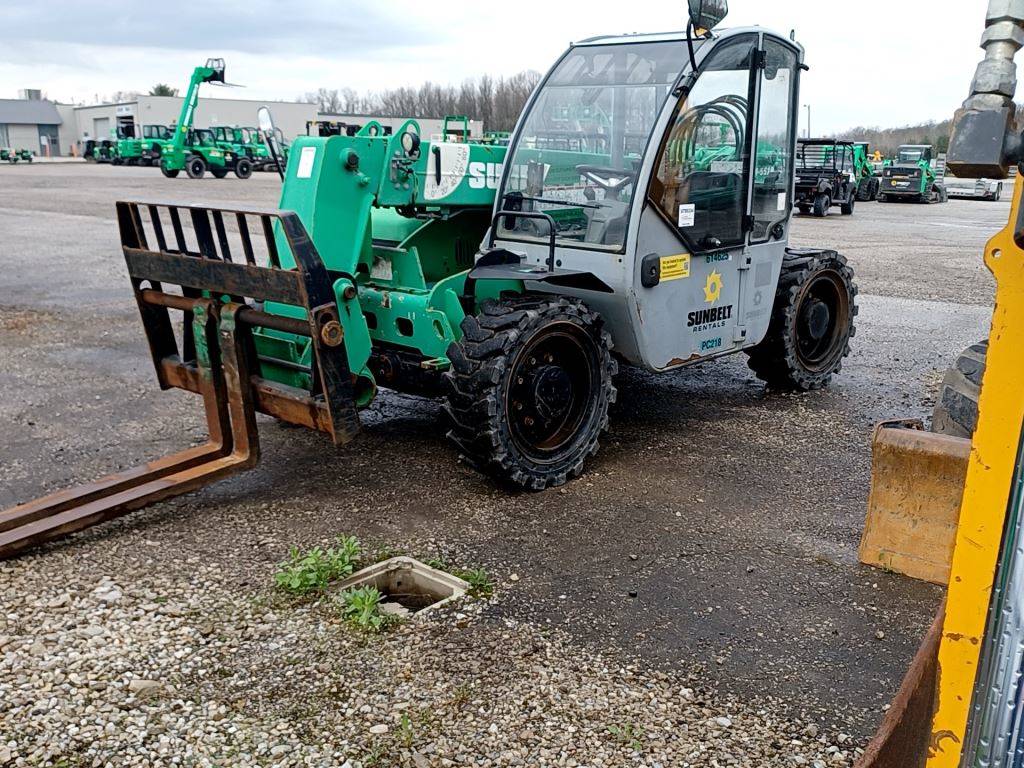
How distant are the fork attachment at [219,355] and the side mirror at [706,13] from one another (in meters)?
2.17

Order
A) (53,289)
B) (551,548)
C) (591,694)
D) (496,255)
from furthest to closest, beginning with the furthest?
(53,289), (496,255), (551,548), (591,694)

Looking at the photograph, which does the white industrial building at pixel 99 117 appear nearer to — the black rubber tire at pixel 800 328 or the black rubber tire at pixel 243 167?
the black rubber tire at pixel 243 167

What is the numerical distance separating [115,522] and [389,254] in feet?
6.87

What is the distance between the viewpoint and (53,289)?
11.7m

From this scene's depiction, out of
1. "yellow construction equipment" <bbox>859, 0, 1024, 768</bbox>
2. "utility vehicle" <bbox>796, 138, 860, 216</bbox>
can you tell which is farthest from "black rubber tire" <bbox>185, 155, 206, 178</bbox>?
"yellow construction equipment" <bbox>859, 0, 1024, 768</bbox>

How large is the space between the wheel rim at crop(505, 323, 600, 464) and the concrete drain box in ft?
3.34

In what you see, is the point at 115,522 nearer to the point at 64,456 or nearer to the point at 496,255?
the point at 64,456

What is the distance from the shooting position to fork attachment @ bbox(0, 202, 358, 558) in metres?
4.34

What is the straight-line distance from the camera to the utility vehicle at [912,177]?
1298 inches

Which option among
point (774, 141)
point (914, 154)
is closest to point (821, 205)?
point (914, 154)

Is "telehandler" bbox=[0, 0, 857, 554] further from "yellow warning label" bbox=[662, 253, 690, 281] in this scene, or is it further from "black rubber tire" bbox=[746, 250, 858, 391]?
"black rubber tire" bbox=[746, 250, 858, 391]

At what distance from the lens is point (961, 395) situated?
13.0 ft

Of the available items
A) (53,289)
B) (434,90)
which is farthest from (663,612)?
(434,90)

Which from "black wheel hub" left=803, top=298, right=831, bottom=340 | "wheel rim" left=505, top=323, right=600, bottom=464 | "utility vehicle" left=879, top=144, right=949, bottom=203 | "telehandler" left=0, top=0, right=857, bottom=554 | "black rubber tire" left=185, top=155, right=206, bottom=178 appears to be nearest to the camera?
"telehandler" left=0, top=0, right=857, bottom=554
